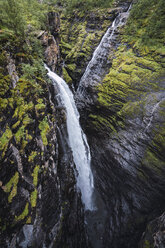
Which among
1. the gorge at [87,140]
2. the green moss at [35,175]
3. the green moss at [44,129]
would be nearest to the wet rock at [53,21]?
the gorge at [87,140]

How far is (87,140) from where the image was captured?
12102 millimetres

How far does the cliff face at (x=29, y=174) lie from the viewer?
11.7ft

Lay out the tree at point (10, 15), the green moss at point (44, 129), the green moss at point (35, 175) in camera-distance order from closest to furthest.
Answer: the green moss at point (35, 175), the green moss at point (44, 129), the tree at point (10, 15)

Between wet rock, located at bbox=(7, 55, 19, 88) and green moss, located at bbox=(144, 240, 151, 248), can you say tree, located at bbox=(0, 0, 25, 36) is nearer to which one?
wet rock, located at bbox=(7, 55, 19, 88)

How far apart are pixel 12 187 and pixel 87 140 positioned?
9.04 m

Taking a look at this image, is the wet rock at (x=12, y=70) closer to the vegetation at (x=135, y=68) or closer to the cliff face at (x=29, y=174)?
the cliff face at (x=29, y=174)

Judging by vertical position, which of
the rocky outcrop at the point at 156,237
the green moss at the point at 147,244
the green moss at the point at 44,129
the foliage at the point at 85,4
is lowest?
the green moss at the point at 147,244

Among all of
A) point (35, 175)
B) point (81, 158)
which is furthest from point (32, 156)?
point (81, 158)

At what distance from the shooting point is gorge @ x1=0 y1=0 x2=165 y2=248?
427 centimetres

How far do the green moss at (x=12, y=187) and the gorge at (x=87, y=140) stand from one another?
0.03m

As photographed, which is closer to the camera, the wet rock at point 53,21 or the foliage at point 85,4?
the wet rock at point 53,21

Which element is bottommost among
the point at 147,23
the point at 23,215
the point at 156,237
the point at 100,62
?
the point at 156,237

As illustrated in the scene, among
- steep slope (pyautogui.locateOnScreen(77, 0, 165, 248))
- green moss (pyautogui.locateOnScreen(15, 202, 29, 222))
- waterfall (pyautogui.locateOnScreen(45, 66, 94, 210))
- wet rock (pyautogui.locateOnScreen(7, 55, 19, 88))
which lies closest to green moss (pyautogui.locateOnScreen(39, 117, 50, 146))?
wet rock (pyautogui.locateOnScreen(7, 55, 19, 88))

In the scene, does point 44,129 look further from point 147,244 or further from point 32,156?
point 147,244
